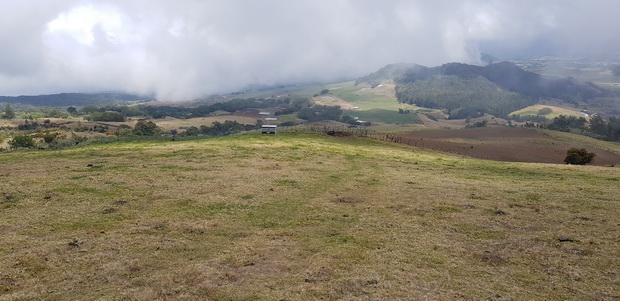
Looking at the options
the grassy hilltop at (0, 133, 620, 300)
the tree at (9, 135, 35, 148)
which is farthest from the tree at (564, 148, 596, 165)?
the tree at (9, 135, 35, 148)

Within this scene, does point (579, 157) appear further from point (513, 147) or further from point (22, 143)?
point (22, 143)

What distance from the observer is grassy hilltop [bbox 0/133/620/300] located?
14.4m

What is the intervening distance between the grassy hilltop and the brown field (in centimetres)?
4786

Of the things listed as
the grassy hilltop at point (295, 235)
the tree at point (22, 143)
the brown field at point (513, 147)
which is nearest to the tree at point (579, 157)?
the brown field at point (513, 147)

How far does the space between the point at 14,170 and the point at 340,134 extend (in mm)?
62930

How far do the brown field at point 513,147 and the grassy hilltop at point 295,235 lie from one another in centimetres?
4786

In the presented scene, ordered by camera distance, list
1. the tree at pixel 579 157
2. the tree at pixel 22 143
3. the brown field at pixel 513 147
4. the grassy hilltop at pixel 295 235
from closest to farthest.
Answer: the grassy hilltop at pixel 295 235 → the tree at pixel 579 157 → the tree at pixel 22 143 → the brown field at pixel 513 147

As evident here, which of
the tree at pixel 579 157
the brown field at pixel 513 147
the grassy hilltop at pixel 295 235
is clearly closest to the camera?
the grassy hilltop at pixel 295 235

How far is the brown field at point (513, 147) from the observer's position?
83875 millimetres

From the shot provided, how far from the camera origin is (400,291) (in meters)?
13.9

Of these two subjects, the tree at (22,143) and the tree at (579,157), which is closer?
the tree at (579,157)

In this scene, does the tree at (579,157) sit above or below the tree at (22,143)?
above

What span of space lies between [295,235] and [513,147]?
9534 cm

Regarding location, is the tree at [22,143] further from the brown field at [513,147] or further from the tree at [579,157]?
the tree at [579,157]
